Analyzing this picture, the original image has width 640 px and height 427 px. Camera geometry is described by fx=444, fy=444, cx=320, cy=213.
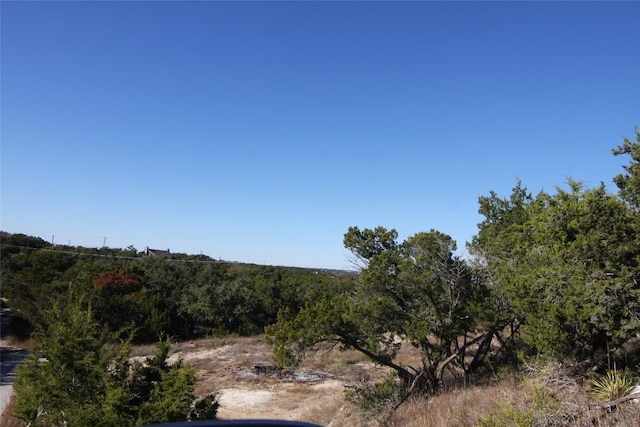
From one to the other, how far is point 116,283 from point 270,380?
17.1 m

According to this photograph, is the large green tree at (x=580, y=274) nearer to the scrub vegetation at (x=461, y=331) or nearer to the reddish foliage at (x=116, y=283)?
the scrub vegetation at (x=461, y=331)

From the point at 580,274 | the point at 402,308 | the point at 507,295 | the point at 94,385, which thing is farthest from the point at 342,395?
the point at 580,274

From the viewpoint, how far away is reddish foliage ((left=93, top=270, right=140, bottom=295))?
31.9 meters

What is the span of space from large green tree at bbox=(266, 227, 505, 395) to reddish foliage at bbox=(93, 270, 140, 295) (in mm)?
23632

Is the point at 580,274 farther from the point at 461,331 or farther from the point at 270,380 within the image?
the point at 270,380

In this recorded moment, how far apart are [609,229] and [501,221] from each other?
518 inches

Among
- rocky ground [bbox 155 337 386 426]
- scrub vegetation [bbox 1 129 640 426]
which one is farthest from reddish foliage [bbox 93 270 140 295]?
scrub vegetation [bbox 1 129 640 426]

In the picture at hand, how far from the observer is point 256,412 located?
16516mm

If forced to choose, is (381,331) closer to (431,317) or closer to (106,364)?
(431,317)

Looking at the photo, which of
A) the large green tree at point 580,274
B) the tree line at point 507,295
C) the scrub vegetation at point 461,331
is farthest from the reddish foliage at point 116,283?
the large green tree at point 580,274

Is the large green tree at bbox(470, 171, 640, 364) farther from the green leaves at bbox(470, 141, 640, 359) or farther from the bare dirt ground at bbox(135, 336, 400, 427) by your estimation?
the bare dirt ground at bbox(135, 336, 400, 427)

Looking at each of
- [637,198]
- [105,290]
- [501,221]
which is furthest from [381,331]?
[105,290]

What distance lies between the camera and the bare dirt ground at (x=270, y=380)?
16266 mm

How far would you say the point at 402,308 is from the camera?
13594mm
